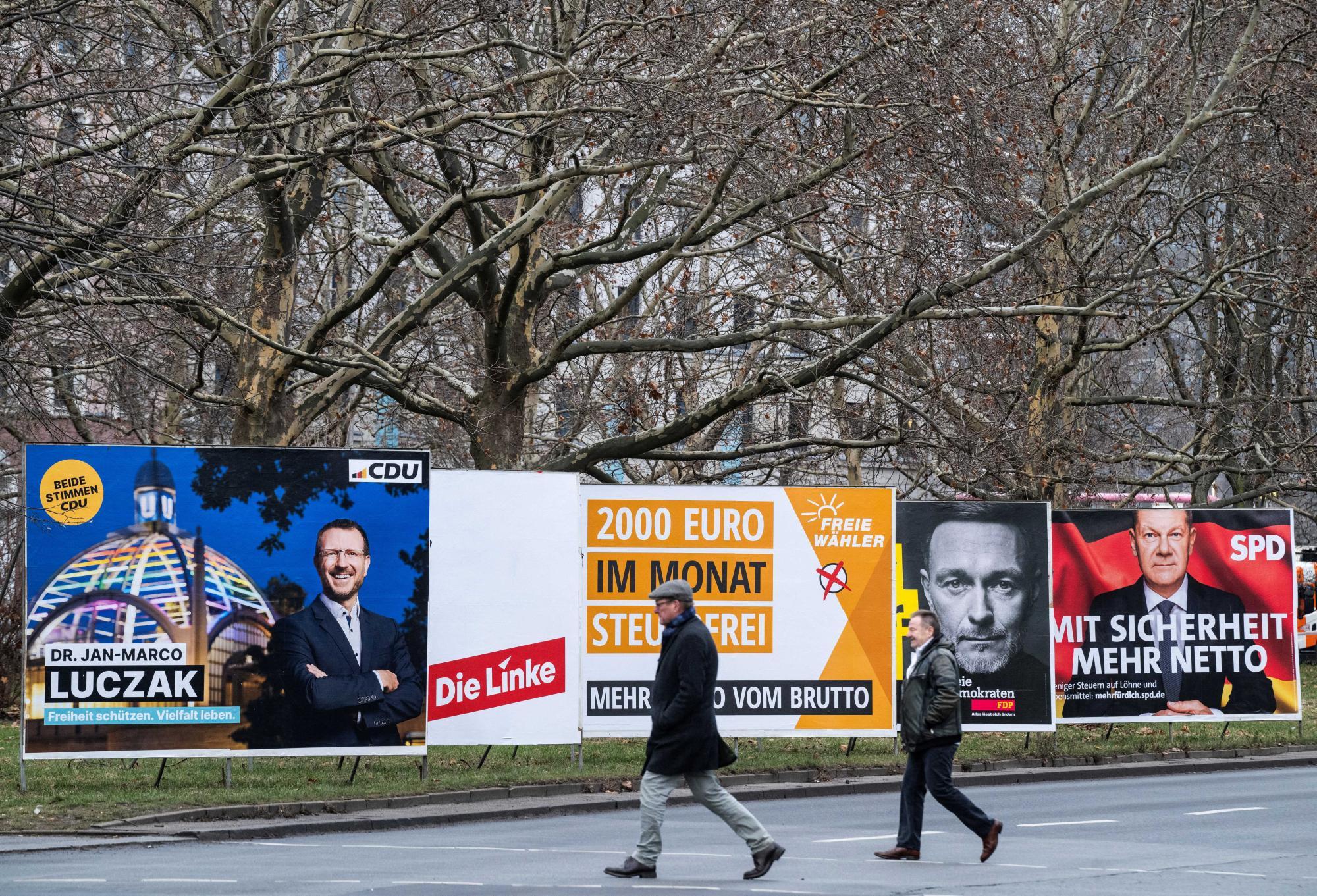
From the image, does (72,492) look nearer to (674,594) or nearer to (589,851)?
(589,851)

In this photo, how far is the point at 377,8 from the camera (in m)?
21.1

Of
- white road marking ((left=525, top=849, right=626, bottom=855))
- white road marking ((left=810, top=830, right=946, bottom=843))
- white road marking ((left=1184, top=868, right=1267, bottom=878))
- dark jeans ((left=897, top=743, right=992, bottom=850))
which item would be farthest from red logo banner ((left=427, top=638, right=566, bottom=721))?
white road marking ((left=1184, top=868, right=1267, bottom=878))

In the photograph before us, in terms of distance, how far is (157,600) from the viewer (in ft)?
48.4

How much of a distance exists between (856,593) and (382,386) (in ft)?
24.0

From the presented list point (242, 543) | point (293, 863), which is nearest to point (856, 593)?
point (242, 543)

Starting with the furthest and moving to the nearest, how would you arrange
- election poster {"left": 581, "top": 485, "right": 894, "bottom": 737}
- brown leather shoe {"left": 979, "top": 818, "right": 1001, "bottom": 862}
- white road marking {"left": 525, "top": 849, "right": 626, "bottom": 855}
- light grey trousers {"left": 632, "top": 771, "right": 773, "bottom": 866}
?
election poster {"left": 581, "top": 485, "right": 894, "bottom": 737} < white road marking {"left": 525, "top": 849, "right": 626, "bottom": 855} < brown leather shoe {"left": 979, "top": 818, "right": 1001, "bottom": 862} < light grey trousers {"left": 632, "top": 771, "right": 773, "bottom": 866}

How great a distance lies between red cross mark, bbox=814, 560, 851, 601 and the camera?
17.3 metres

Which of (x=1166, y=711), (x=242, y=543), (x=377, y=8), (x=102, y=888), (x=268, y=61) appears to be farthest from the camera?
(x=377, y=8)

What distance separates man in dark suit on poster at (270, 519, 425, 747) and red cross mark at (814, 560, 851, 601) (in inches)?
172

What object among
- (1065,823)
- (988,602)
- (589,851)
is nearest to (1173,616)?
(988,602)

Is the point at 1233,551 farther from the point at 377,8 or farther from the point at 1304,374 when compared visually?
the point at 1304,374

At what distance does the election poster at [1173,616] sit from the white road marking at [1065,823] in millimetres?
5086

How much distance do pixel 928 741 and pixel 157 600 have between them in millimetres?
7177

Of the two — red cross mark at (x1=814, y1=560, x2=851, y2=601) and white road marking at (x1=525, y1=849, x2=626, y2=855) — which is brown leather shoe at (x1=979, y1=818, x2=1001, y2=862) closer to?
white road marking at (x1=525, y1=849, x2=626, y2=855)
